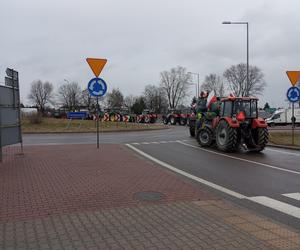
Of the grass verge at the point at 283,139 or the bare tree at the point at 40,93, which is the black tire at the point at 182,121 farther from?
the bare tree at the point at 40,93

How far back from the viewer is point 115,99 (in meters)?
111

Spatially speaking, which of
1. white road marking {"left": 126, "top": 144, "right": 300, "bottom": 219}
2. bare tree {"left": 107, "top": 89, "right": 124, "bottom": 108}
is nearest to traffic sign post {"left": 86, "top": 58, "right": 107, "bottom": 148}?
white road marking {"left": 126, "top": 144, "right": 300, "bottom": 219}

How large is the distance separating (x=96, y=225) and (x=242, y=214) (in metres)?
2.27

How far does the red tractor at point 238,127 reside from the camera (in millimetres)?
15836

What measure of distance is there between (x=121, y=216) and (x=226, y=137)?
34.6 feet

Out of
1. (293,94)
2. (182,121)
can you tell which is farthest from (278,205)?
(182,121)

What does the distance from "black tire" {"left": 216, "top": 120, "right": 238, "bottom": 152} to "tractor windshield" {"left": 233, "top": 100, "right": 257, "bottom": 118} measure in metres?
0.83

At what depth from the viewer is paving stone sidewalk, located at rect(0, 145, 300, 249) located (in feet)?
16.1

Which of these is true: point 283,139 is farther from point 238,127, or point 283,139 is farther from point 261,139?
point 238,127

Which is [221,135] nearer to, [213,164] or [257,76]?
[213,164]

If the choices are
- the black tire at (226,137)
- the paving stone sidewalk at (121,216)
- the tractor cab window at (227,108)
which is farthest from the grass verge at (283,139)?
the paving stone sidewalk at (121,216)

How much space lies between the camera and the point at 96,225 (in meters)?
5.54

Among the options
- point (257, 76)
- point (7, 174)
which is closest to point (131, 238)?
point (7, 174)

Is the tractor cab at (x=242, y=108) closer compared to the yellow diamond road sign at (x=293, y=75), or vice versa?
the tractor cab at (x=242, y=108)
